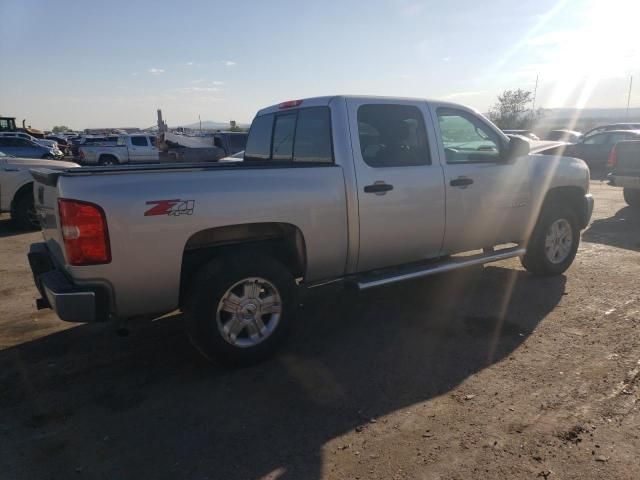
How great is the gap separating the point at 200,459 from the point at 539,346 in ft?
9.36

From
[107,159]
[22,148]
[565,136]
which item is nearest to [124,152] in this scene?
[107,159]

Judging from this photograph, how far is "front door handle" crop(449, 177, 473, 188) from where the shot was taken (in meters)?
4.82

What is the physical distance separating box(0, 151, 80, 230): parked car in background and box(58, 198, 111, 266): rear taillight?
261 inches

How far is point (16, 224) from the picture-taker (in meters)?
9.55

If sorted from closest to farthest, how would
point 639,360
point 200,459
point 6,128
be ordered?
point 200,459 → point 639,360 → point 6,128

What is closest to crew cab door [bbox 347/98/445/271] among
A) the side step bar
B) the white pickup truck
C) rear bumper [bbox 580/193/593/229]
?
the side step bar

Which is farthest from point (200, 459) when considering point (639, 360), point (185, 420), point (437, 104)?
point (437, 104)

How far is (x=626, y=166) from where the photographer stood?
34.8ft

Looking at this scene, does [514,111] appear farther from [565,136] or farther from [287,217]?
[287,217]

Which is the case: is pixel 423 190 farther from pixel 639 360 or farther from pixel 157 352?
pixel 157 352

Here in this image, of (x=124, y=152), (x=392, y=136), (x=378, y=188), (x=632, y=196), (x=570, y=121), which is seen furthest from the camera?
(x=570, y=121)

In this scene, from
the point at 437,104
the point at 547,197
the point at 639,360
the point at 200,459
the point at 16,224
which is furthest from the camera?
the point at 16,224

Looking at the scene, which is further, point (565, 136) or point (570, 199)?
point (565, 136)

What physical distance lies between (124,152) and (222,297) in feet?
75.4
